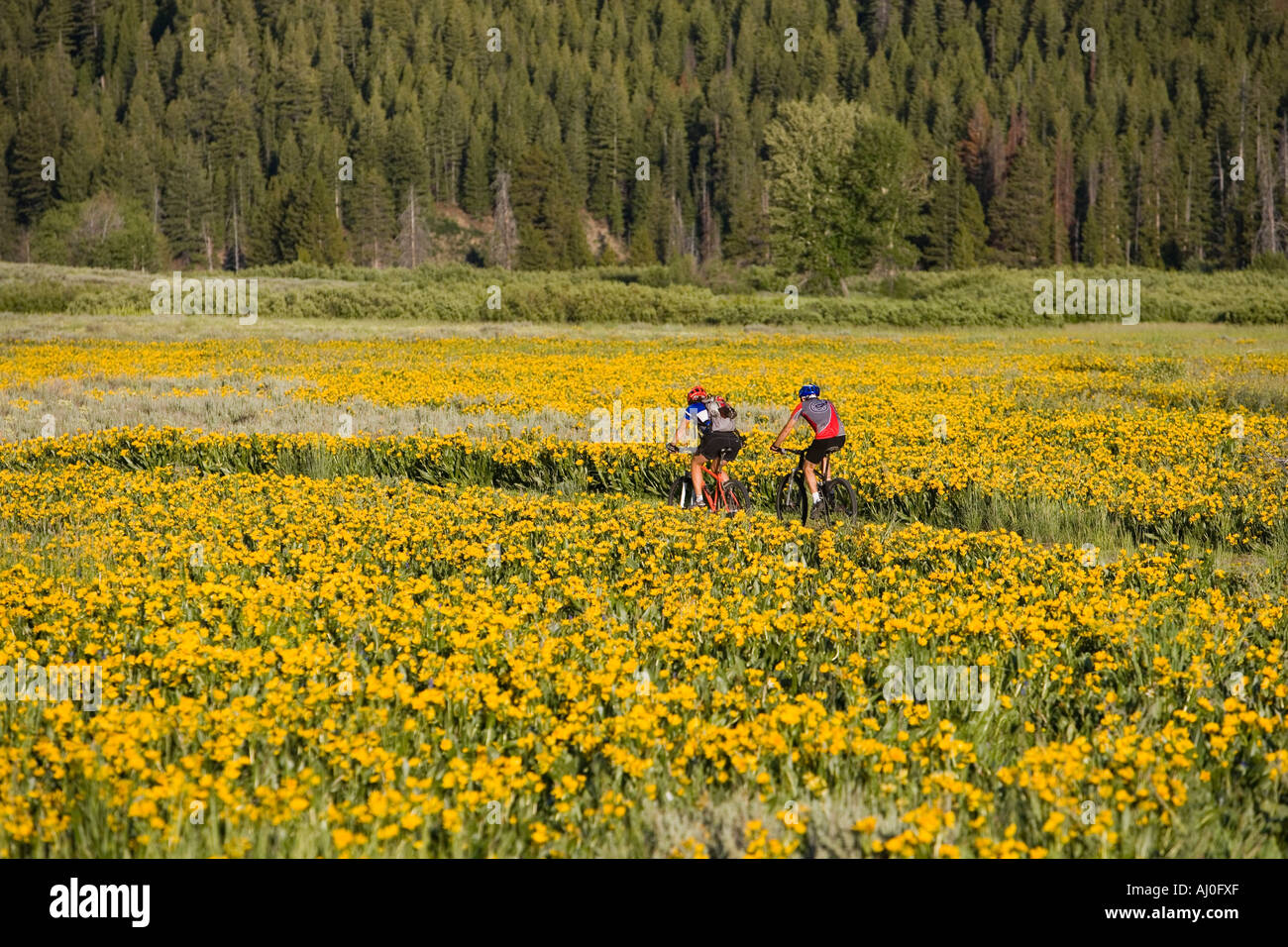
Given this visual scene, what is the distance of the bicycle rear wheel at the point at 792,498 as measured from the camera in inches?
441

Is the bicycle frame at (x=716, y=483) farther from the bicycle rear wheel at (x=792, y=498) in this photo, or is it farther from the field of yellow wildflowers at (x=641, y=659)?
the bicycle rear wheel at (x=792, y=498)

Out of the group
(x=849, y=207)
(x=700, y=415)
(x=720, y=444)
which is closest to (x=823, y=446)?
(x=720, y=444)

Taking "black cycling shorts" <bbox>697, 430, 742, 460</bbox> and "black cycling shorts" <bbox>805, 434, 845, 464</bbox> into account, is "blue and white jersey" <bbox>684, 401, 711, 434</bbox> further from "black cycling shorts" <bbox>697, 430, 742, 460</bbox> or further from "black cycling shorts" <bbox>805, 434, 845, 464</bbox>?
"black cycling shorts" <bbox>805, 434, 845, 464</bbox>

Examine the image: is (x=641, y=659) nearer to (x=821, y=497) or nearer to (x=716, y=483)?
(x=821, y=497)

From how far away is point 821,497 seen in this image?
10922 millimetres

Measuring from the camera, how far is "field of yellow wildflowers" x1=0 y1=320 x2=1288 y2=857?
4.29m

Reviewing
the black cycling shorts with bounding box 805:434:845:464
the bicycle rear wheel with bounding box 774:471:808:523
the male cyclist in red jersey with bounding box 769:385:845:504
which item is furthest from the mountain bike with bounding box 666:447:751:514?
the black cycling shorts with bounding box 805:434:845:464

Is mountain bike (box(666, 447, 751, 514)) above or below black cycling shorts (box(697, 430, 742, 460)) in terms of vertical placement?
below

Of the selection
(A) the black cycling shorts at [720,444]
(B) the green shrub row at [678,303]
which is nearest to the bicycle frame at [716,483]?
(A) the black cycling shorts at [720,444]

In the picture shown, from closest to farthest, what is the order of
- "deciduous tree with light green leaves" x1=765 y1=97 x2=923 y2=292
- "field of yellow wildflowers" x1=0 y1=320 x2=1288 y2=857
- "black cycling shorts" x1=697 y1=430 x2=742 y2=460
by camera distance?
"field of yellow wildflowers" x1=0 y1=320 x2=1288 y2=857 < "black cycling shorts" x1=697 y1=430 x2=742 y2=460 < "deciduous tree with light green leaves" x1=765 y1=97 x2=923 y2=292

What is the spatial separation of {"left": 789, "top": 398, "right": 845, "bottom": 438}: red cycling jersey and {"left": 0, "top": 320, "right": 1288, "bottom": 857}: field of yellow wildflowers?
1.14m

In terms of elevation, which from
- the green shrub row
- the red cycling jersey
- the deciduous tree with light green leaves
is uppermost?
the deciduous tree with light green leaves

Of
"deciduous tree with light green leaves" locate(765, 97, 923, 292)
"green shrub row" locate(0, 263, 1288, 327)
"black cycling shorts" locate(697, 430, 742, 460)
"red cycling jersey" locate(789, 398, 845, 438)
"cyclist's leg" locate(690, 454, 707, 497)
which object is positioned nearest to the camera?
"red cycling jersey" locate(789, 398, 845, 438)

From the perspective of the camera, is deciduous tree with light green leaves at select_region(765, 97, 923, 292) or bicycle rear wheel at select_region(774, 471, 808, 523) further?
deciduous tree with light green leaves at select_region(765, 97, 923, 292)
